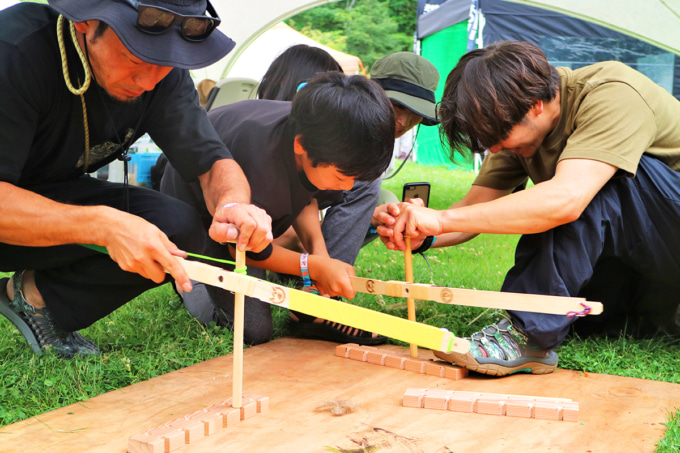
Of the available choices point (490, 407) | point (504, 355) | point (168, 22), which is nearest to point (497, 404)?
point (490, 407)

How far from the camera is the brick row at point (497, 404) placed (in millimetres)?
2010

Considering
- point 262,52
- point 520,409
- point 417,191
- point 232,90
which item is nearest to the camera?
point 520,409

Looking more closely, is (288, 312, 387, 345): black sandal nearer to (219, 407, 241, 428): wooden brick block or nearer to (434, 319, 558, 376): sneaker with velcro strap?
(434, 319, 558, 376): sneaker with velcro strap

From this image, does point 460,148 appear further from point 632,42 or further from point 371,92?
point 632,42

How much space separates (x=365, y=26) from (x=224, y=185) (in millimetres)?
24259

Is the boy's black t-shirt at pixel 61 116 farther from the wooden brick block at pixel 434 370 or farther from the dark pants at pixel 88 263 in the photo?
the wooden brick block at pixel 434 370

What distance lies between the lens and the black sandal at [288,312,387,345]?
2.90 metres

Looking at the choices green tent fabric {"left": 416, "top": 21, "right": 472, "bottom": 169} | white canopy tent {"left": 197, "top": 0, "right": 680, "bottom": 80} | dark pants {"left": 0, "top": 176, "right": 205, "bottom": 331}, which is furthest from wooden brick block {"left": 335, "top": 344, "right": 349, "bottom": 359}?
green tent fabric {"left": 416, "top": 21, "right": 472, "bottom": 169}

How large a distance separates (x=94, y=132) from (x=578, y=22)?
10828 millimetres

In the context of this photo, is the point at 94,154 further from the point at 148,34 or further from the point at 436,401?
the point at 436,401

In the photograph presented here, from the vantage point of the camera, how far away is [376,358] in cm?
260

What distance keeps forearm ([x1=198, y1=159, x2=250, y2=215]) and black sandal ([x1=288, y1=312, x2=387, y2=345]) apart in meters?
0.83

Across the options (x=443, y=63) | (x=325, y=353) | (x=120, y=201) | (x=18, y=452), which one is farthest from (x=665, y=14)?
(x=443, y=63)

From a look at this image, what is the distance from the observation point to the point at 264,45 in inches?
428
